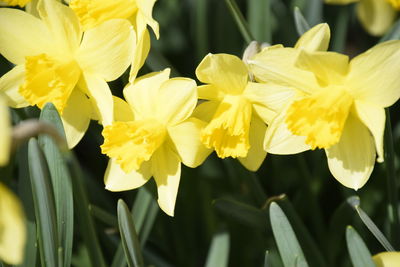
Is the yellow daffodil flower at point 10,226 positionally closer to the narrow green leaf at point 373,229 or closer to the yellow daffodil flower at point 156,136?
the yellow daffodil flower at point 156,136

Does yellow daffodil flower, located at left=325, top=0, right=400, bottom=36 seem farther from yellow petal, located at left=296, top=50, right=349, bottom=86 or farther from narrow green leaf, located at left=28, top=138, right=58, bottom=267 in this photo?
narrow green leaf, located at left=28, top=138, right=58, bottom=267

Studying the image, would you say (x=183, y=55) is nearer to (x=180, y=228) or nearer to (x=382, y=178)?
(x=180, y=228)

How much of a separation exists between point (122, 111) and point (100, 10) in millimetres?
252

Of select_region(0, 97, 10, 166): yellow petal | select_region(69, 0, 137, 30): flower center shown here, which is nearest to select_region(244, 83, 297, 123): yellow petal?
select_region(69, 0, 137, 30): flower center

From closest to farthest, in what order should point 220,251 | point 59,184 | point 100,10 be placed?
point 59,184 → point 100,10 → point 220,251

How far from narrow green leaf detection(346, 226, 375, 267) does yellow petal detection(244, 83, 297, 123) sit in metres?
0.33

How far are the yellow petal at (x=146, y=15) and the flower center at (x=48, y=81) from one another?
21 cm

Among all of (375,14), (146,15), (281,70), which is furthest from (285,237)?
(375,14)

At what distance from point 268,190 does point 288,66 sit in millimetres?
892

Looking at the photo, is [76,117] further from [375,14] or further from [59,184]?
[375,14]

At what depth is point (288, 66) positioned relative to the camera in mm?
1254

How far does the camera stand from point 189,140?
4.40 feet

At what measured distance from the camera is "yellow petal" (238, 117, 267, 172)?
55.3 inches

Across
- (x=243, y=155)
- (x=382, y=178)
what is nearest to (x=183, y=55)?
(x=382, y=178)
